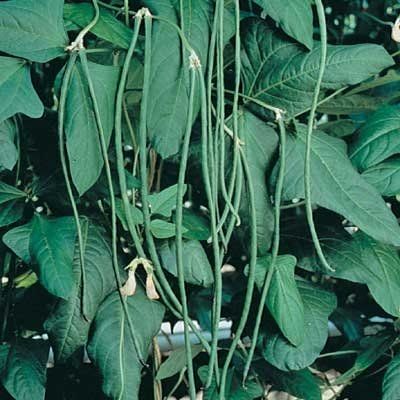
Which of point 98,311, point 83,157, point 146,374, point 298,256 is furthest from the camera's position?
point 146,374

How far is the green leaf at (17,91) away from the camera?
689mm

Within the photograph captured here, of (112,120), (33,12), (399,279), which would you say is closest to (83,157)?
(112,120)

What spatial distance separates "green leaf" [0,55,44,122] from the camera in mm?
689

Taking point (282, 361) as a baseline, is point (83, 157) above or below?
above

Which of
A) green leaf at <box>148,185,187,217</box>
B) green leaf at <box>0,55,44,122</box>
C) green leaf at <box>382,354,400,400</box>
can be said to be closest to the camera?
green leaf at <box>0,55,44,122</box>

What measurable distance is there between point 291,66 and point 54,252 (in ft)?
1.09

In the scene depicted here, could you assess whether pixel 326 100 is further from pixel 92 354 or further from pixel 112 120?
pixel 92 354

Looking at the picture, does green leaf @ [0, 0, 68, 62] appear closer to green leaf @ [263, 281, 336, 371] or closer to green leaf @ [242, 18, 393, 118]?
green leaf @ [242, 18, 393, 118]

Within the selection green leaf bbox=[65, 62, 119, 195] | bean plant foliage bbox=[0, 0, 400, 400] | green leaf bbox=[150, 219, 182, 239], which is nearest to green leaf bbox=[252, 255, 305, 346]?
bean plant foliage bbox=[0, 0, 400, 400]

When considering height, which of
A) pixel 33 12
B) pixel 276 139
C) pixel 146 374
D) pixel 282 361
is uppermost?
pixel 33 12

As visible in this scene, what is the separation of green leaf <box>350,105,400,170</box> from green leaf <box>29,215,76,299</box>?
342 millimetres

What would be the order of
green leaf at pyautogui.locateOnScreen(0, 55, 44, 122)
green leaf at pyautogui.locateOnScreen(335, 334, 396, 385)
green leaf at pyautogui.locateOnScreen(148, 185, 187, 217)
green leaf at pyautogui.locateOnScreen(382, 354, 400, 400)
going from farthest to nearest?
1. green leaf at pyautogui.locateOnScreen(335, 334, 396, 385)
2. green leaf at pyautogui.locateOnScreen(382, 354, 400, 400)
3. green leaf at pyautogui.locateOnScreen(148, 185, 187, 217)
4. green leaf at pyautogui.locateOnScreen(0, 55, 44, 122)

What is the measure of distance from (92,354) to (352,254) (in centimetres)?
34

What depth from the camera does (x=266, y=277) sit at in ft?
2.60
